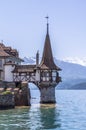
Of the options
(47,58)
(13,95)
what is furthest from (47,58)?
(13,95)

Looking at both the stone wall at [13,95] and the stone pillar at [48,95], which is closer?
the stone wall at [13,95]

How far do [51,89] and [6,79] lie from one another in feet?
30.5

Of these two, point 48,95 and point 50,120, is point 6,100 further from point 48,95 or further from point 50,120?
point 48,95

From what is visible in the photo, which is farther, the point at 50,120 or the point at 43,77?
the point at 43,77

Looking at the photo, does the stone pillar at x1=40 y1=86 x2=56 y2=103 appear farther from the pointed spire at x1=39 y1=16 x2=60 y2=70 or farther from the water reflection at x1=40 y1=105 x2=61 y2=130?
the water reflection at x1=40 y1=105 x2=61 y2=130

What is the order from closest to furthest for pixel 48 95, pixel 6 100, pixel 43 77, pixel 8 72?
pixel 6 100, pixel 48 95, pixel 8 72, pixel 43 77

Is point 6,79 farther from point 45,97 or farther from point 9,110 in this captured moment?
point 9,110

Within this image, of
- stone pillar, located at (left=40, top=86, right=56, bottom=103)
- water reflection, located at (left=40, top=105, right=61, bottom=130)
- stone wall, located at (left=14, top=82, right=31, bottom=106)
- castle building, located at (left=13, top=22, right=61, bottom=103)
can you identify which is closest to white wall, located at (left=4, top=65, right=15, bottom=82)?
castle building, located at (left=13, top=22, right=61, bottom=103)

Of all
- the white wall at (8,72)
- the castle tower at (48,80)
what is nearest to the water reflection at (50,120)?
the castle tower at (48,80)

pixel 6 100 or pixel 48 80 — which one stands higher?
pixel 48 80

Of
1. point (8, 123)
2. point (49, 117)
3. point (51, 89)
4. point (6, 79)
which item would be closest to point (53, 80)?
point (51, 89)

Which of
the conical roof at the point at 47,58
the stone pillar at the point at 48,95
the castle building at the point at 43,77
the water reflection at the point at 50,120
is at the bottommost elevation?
the water reflection at the point at 50,120

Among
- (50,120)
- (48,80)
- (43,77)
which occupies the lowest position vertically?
(50,120)

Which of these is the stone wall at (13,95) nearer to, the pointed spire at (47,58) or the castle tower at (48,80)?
the castle tower at (48,80)
